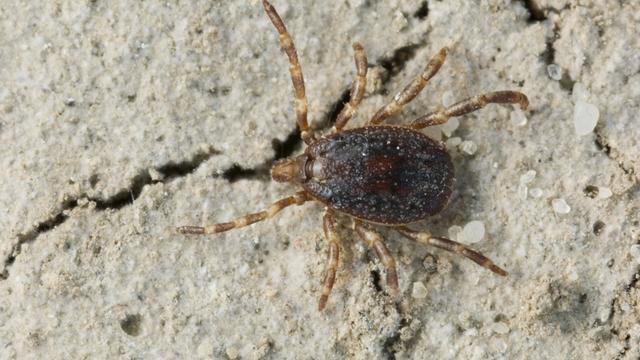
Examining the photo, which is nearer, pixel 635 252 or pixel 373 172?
pixel 373 172

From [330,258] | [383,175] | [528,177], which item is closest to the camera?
[383,175]

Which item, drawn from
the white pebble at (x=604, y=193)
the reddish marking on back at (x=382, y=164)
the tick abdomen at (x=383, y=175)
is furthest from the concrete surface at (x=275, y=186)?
the reddish marking on back at (x=382, y=164)

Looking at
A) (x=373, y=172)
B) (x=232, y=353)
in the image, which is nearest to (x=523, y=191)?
(x=373, y=172)

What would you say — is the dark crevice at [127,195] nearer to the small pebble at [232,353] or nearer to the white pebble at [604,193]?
the small pebble at [232,353]

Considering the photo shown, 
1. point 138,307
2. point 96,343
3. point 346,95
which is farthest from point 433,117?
point 96,343

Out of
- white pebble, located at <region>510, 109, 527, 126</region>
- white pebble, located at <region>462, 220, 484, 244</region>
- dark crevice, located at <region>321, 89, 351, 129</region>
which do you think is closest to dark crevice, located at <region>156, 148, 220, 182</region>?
dark crevice, located at <region>321, 89, 351, 129</region>

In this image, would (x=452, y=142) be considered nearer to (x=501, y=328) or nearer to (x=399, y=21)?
(x=399, y=21)
